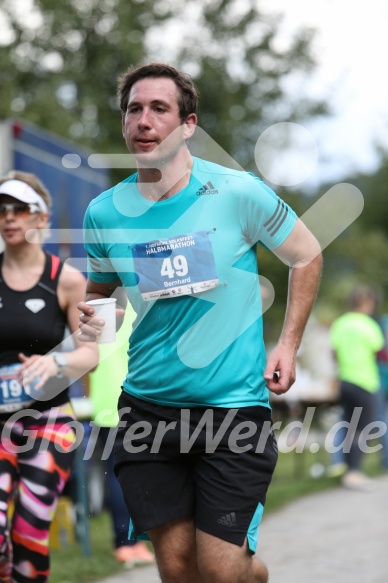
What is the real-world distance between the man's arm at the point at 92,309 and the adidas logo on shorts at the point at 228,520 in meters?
0.84

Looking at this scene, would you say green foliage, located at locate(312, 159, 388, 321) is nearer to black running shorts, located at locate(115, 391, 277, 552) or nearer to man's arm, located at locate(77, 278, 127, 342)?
man's arm, located at locate(77, 278, 127, 342)

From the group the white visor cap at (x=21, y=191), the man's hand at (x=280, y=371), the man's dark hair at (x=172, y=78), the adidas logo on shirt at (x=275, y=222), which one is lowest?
the man's hand at (x=280, y=371)

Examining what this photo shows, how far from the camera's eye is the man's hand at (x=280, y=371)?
12.9 feet

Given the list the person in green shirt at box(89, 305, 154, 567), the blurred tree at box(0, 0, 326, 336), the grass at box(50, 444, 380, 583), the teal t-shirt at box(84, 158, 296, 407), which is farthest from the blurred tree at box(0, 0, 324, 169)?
the teal t-shirt at box(84, 158, 296, 407)

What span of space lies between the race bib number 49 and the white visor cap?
1354mm

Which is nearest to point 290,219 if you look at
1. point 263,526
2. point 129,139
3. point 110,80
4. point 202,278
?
point 202,278

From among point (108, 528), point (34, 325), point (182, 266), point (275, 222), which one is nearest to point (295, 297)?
point (275, 222)

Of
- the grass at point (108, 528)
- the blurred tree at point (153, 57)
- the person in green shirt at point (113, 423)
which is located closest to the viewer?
the grass at point (108, 528)

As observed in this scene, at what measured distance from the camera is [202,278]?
3.99 meters

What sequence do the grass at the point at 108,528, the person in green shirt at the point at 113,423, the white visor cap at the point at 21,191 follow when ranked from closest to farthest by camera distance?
1. the white visor cap at the point at 21,191
2. the grass at the point at 108,528
3. the person in green shirt at the point at 113,423

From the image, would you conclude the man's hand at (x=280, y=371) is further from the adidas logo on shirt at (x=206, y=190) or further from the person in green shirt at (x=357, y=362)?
the person in green shirt at (x=357, y=362)

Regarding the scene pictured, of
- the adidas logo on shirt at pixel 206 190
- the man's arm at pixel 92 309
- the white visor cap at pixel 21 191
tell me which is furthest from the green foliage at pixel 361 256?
the adidas logo on shirt at pixel 206 190

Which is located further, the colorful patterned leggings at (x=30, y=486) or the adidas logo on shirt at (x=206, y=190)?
the colorful patterned leggings at (x=30, y=486)

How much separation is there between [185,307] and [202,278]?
125 millimetres
